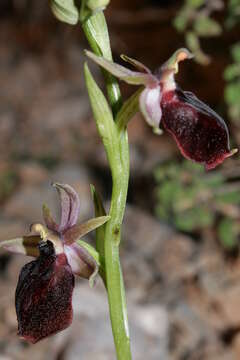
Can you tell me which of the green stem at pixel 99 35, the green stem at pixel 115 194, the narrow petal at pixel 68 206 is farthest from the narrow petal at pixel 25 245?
the green stem at pixel 99 35

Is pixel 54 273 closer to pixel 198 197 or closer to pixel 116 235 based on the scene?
pixel 116 235

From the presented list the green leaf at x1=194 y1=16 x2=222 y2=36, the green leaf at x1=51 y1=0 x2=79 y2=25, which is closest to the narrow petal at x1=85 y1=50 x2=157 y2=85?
the green leaf at x1=51 y1=0 x2=79 y2=25

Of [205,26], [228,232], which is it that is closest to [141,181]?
[228,232]

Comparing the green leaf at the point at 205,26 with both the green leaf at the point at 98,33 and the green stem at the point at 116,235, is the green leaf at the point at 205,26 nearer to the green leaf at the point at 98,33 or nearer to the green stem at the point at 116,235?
the green leaf at the point at 98,33

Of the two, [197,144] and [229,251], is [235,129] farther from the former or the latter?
[197,144]

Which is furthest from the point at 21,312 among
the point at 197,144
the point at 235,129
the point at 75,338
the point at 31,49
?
the point at 31,49

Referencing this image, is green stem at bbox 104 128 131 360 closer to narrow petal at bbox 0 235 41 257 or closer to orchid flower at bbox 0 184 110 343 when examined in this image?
orchid flower at bbox 0 184 110 343

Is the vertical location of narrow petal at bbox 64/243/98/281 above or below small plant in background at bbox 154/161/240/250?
above
